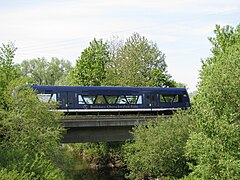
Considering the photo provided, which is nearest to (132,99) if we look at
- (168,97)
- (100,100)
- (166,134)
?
(100,100)

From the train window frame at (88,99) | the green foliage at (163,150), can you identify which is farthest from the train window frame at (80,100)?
the green foliage at (163,150)

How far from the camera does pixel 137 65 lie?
46750mm

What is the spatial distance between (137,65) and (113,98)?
15.0m

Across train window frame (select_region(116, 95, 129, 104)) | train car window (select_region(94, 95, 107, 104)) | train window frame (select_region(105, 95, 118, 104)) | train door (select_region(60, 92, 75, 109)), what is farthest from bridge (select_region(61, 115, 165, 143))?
train window frame (select_region(116, 95, 129, 104))

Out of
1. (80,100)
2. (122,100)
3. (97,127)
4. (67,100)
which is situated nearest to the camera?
(97,127)

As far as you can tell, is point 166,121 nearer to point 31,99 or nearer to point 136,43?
point 31,99

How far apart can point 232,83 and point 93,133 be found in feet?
48.5

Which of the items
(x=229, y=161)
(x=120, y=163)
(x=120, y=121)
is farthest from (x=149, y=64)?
(x=229, y=161)

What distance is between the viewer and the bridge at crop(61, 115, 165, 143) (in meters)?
28.3

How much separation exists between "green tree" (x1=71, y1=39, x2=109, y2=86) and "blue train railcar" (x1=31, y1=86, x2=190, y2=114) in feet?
45.9

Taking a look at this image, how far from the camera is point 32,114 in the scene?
793 inches

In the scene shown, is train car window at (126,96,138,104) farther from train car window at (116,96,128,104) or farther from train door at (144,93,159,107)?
train door at (144,93,159,107)

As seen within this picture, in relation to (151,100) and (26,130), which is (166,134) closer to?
(26,130)

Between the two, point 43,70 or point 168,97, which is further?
point 43,70
